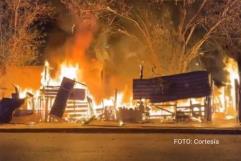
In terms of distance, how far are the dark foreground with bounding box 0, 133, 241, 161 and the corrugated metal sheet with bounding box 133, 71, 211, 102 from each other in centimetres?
524

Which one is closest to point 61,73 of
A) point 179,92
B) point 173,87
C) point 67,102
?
point 67,102

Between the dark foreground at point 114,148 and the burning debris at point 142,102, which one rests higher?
the burning debris at point 142,102

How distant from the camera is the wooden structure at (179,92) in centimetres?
2292

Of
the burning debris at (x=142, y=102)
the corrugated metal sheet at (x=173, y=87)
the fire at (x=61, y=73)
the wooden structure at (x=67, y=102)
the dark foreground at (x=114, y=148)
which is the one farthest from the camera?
the fire at (x=61, y=73)

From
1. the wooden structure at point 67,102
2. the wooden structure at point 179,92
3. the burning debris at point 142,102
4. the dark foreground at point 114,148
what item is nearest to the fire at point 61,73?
the burning debris at point 142,102

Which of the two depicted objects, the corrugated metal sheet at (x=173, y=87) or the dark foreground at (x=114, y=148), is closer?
the dark foreground at (x=114, y=148)

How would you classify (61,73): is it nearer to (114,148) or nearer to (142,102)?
(142,102)

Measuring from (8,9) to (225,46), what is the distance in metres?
10.7

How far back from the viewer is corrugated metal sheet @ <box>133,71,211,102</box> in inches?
901

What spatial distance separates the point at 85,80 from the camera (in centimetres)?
2900

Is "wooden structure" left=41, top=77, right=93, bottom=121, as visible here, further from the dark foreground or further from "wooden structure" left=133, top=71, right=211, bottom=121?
the dark foreground

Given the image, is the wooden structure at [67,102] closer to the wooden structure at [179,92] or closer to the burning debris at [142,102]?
the burning debris at [142,102]

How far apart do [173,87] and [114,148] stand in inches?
395

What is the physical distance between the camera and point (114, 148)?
13570 millimetres
